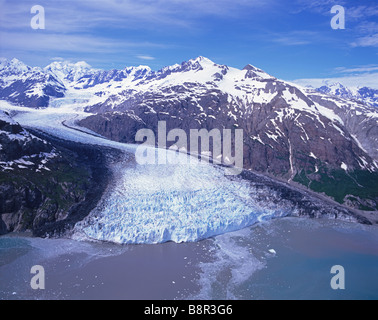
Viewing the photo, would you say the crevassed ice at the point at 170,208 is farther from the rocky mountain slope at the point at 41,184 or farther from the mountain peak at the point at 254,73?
the mountain peak at the point at 254,73

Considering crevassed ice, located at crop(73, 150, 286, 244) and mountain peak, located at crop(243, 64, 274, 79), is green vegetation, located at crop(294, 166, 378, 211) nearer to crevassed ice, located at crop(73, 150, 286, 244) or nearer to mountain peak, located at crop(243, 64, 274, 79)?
crevassed ice, located at crop(73, 150, 286, 244)

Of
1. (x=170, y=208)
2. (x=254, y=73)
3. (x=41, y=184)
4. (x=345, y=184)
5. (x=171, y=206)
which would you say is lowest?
(x=170, y=208)

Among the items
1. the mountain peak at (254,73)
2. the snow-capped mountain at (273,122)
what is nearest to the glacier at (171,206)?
the snow-capped mountain at (273,122)

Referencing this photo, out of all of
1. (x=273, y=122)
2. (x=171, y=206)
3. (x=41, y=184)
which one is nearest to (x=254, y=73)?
(x=273, y=122)

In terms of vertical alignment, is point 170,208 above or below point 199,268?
above

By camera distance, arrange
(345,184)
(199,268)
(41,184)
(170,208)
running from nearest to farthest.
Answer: (199,268) < (41,184) < (170,208) < (345,184)

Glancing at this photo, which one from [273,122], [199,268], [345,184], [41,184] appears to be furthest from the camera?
[273,122]

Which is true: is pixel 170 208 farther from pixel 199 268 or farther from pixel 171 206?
pixel 199 268

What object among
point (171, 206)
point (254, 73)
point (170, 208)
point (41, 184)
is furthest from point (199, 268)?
point (254, 73)

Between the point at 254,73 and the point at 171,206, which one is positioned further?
the point at 254,73
